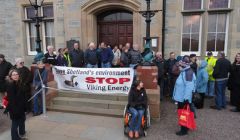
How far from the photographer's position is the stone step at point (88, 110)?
610 cm

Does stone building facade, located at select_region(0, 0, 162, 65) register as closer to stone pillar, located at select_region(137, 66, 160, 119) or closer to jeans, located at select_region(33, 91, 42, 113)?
stone pillar, located at select_region(137, 66, 160, 119)

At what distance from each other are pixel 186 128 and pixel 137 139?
118cm

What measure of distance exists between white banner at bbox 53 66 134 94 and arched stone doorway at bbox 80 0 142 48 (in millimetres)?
3527

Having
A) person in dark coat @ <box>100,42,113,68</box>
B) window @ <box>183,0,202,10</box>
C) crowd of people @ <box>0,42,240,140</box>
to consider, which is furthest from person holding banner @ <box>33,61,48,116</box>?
window @ <box>183,0,202,10</box>

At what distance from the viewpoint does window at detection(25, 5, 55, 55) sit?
35.7 ft

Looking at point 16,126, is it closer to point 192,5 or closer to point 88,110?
point 88,110

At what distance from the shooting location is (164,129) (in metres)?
5.23

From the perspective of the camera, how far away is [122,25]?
10336 mm

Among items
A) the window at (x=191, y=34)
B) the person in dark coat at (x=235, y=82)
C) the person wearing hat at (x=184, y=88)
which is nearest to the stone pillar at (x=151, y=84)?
the person wearing hat at (x=184, y=88)

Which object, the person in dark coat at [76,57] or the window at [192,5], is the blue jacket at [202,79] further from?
A: the person in dark coat at [76,57]

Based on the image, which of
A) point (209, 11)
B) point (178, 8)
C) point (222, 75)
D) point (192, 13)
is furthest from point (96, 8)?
point (222, 75)

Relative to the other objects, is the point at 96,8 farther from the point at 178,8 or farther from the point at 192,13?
the point at 192,13

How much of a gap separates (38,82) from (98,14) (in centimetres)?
518

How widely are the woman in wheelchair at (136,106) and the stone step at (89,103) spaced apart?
1.20m
